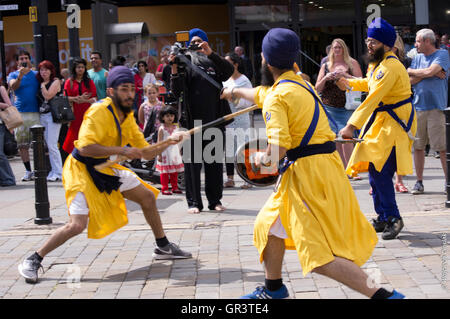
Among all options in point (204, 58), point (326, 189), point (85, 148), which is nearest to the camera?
point (326, 189)

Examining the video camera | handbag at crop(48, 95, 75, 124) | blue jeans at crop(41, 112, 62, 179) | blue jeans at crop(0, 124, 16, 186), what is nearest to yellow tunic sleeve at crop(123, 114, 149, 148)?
the video camera

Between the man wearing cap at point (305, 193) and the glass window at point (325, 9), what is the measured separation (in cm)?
1703

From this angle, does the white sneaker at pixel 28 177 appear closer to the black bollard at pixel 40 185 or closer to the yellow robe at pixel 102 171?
the black bollard at pixel 40 185

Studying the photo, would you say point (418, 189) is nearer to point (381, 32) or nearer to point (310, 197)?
point (381, 32)

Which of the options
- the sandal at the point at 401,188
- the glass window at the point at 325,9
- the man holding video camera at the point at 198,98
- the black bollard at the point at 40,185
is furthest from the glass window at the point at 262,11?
the black bollard at the point at 40,185

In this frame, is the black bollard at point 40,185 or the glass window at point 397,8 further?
the glass window at point 397,8

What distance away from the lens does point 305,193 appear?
4.34 m

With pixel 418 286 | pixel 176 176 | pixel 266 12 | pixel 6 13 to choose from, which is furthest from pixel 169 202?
pixel 6 13

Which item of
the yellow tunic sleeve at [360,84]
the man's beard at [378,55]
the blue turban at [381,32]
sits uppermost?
the blue turban at [381,32]

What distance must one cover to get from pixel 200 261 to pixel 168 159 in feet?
12.4

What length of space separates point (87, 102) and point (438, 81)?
213 inches

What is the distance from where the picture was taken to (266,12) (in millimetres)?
21453

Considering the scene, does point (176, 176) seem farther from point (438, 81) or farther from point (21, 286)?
point (21, 286)

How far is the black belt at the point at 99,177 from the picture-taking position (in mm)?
5801
